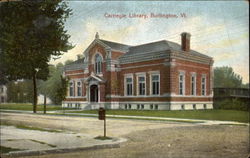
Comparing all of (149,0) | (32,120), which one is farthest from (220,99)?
(32,120)

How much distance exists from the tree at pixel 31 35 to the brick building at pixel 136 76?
0.25 metres

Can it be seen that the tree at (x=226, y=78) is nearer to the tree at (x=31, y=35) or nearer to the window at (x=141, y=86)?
the window at (x=141, y=86)

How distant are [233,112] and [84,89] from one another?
1607mm

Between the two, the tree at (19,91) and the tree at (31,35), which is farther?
the tree at (19,91)

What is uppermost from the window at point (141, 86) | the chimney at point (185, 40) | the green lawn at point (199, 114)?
the chimney at point (185, 40)

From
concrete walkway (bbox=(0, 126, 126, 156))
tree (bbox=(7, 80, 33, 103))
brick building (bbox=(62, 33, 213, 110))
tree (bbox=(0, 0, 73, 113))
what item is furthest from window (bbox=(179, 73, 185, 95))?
tree (bbox=(7, 80, 33, 103))

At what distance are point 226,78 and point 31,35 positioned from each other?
1991mm

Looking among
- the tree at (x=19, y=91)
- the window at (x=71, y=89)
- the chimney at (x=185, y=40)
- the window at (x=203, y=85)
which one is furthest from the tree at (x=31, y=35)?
the window at (x=203, y=85)

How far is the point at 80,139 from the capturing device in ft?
10.5

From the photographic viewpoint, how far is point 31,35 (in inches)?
123

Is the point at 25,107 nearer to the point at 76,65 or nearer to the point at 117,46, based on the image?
the point at 76,65

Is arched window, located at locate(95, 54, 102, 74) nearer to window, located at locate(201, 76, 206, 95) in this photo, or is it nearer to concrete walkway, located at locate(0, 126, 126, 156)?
concrete walkway, located at locate(0, 126, 126, 156)

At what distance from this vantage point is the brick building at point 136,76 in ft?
10.9

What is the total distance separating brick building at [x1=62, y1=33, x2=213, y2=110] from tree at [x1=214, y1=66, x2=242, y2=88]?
0.25 feet
